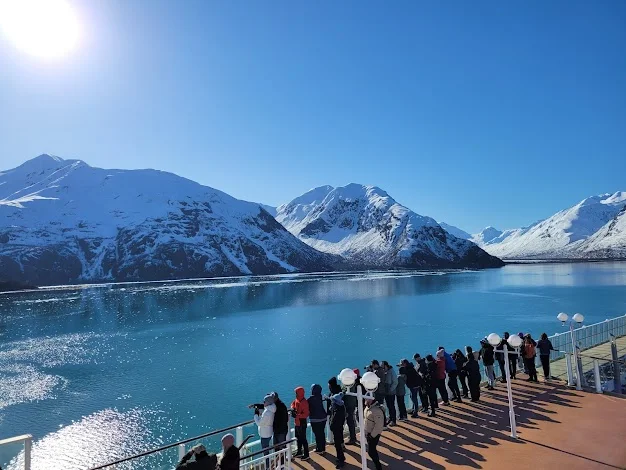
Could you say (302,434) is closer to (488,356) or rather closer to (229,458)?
(229,458)

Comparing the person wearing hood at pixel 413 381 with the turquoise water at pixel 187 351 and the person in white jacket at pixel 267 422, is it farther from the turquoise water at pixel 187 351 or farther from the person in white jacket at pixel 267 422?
the turquoise water at pixel 187 351

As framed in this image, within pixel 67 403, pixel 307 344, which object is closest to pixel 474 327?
pixel 307 344

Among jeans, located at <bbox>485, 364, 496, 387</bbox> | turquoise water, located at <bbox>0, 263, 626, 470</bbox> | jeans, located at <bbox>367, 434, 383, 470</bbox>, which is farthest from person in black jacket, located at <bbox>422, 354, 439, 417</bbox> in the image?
turquoise water, located at <bbox>0, 263, 626, 470</bbox>

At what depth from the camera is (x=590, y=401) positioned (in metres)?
14.8

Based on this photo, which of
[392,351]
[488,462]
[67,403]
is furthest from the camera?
[392,351]

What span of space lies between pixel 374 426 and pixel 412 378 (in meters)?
4.68

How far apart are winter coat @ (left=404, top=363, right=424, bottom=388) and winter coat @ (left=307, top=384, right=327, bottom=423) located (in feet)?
13.5

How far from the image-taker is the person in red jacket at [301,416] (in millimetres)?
11430

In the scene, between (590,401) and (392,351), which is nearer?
(590,401)

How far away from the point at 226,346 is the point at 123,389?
16552 millimetres

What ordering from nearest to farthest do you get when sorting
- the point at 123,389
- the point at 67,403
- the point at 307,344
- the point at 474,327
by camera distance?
1. the point at 67,403
2. the point at 123,389
3. the point at 307,344
4. the point at 474,327

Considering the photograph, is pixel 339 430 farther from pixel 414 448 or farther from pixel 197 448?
pixel 197 448

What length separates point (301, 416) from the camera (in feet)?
37.4

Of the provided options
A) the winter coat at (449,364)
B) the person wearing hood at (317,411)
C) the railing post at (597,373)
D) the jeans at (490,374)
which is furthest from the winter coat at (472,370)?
the person wearing hood at (317,411)
